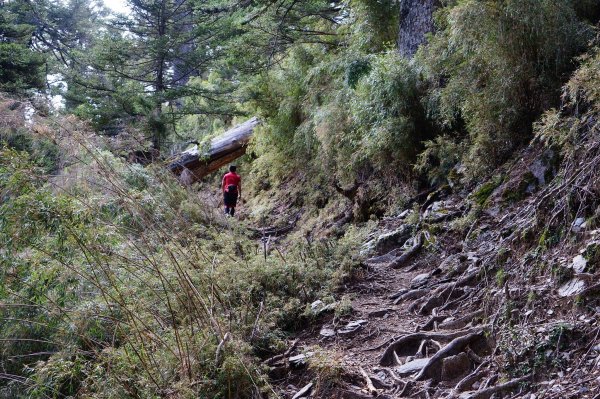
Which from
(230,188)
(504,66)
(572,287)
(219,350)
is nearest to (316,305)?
(219,350)

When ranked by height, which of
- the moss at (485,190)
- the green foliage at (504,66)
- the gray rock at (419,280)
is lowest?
the gray rock at (419,280)

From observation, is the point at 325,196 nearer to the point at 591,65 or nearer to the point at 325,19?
the point at 325,19

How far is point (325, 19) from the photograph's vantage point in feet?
41.9

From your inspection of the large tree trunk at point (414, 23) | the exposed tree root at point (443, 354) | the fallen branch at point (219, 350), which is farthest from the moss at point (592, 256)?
the large tree trunk at point (414, 23)

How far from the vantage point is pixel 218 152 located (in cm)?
1362

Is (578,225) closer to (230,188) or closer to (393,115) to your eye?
(393,115)

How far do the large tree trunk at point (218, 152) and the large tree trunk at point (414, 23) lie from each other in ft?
18.4

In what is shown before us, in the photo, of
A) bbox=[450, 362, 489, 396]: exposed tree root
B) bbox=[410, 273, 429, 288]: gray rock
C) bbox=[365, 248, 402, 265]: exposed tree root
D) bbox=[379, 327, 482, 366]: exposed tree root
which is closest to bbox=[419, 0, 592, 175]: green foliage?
bbox=[365, 248, 402, 265]: exposed tree root

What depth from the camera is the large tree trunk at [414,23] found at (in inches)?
338

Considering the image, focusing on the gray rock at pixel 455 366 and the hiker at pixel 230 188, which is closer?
the gray rock at pixel 455 366

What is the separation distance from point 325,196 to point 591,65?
21.0 ft

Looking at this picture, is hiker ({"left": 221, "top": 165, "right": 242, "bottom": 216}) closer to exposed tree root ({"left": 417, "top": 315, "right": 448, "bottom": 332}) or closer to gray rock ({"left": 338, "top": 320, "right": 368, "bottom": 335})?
gray rock ({"left": 338, "top": 320, "right": 368, "bottom": 335})

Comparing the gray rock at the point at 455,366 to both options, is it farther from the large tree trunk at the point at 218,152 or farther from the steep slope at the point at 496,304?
the large tree trunk at the point at 218,152

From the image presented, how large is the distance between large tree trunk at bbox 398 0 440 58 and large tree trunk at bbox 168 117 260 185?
18.4 ft
